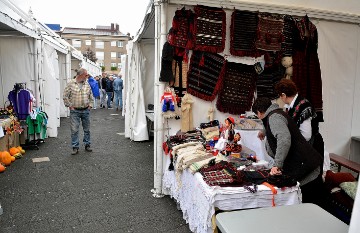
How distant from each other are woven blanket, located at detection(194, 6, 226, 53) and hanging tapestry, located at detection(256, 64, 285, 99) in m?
0.82

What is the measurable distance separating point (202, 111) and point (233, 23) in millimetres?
1326

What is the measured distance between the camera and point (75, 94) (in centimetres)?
602

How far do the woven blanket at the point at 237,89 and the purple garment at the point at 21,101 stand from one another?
4.55m

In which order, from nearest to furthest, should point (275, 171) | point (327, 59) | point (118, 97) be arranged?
point (275, 171) → point (327, 59) → point (118, 97)

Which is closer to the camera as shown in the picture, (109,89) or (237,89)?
(237,89)

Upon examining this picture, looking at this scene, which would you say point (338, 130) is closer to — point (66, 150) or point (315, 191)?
point (315, 191)

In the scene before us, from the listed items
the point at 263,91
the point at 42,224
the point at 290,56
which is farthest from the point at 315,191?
the point at 42,224

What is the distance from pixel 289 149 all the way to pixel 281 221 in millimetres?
1133

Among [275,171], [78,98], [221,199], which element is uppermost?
[78,98]

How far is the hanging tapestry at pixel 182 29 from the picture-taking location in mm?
3895

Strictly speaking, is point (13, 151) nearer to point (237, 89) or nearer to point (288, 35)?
point (237, 89)

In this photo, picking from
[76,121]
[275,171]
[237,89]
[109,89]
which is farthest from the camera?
[109,89]

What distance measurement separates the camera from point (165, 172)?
4.14 meters

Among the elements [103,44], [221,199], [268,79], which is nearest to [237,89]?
[268,79]
